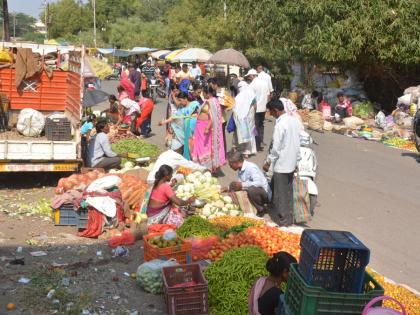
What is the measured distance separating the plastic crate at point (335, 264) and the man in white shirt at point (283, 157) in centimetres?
466

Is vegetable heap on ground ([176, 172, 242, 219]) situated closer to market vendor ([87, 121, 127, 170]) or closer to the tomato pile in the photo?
the tomato pile

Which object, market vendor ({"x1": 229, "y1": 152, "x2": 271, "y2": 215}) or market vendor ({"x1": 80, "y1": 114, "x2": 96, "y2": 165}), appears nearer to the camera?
market vendor ({"x1": 229, "y1": 152, "x2": 271, "y2": 215})

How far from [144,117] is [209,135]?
187 inches

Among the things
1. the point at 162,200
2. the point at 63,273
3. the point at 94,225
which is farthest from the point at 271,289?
the point at 94,225

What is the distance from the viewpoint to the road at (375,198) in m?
7.96

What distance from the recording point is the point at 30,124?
11.8 meters

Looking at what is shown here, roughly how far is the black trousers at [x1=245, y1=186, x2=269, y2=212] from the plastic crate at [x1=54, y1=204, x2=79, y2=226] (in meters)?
2.71

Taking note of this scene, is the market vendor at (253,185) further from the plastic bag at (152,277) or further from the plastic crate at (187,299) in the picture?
the plastic crate at (187,299)

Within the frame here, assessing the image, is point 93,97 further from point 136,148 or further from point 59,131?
point 59,131

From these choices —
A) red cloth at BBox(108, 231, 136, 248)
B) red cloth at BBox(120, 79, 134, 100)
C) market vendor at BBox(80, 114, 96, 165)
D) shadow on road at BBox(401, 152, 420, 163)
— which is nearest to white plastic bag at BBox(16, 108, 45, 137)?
market vendor at BBox(80, 114, 96, 165)

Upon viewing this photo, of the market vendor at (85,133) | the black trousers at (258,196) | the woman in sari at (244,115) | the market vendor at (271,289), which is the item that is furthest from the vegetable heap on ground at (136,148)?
Result: the market vendor at (271,289)

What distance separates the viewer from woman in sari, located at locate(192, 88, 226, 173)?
11.3 meters

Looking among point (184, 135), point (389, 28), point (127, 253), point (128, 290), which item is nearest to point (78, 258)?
point (127, 253)

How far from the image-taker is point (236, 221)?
27.2 ft
